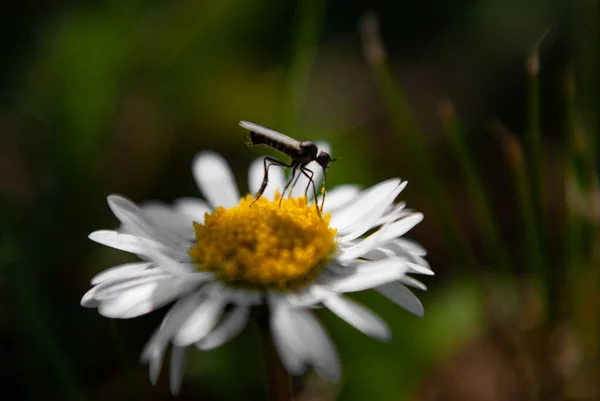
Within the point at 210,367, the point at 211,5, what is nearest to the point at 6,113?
the point at 211,5

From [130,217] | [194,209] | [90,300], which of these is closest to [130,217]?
[130,217]

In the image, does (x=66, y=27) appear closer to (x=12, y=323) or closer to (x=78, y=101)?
(x=78, y=101)

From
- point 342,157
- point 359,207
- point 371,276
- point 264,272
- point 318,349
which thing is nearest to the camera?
point 318,349

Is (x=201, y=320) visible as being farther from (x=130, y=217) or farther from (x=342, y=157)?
(x=342, y=157)

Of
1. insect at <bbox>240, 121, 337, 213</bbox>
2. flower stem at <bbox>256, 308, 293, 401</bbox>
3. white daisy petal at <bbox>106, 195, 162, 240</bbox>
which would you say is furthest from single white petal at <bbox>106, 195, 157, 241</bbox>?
flower stem at <bbox>256, 308, 293, 401</bbox>

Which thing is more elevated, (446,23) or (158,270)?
(446,23)

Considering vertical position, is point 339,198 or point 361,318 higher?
point 339,198

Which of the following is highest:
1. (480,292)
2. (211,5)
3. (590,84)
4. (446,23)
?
(446,23)

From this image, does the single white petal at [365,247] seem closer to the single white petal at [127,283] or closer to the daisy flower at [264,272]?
the daisy flower at [264,272]
